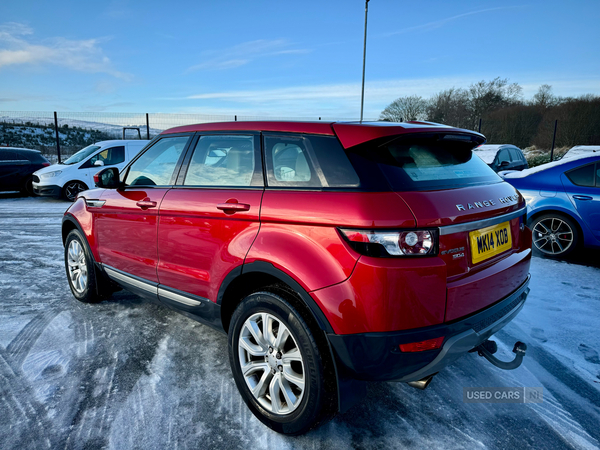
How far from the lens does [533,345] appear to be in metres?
3.26

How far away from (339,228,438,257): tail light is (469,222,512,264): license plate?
36 centimetres

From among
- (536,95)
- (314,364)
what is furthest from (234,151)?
(536,95)

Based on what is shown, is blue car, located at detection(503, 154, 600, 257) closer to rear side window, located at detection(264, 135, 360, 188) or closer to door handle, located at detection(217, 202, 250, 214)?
rear side window, located at detection(264, 135, 360, 188)

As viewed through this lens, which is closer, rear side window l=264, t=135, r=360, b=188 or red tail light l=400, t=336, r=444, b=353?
red tail light l=400, t=336, r=444, b=353

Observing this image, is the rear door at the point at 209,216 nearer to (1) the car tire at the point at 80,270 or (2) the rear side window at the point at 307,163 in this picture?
(2) the rear side window at the point at 307,163

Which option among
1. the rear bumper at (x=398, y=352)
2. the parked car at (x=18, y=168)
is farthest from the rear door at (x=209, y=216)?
the parked car at (x=18, y=168)

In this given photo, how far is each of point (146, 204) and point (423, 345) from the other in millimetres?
2334

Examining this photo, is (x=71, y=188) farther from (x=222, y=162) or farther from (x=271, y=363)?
(x=271, y=363)

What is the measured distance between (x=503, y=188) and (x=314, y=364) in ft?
5.50

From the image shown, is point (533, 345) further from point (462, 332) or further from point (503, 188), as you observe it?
point (462, 332)

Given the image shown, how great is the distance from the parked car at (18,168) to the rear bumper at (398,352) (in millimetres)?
14400

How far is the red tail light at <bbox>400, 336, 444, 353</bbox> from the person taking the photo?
1906 millimetres

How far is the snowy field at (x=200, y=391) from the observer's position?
2234mm

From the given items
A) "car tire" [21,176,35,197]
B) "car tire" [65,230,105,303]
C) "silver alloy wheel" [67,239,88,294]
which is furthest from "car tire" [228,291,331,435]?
"car tire" [21,176,35,197]
